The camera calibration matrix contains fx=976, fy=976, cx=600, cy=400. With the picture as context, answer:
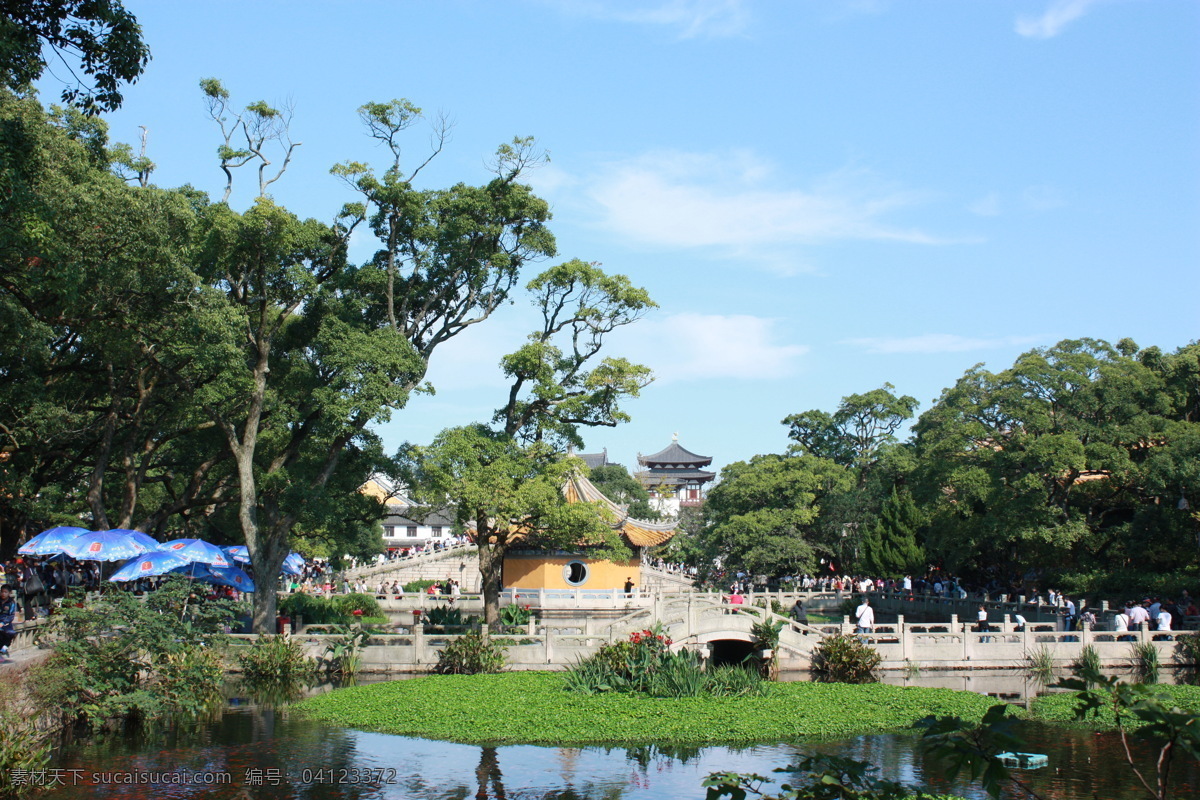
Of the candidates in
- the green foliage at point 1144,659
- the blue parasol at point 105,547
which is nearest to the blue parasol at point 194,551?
the blue parasol at point 105,547

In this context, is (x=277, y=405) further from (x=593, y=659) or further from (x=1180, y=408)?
(x=1180, y=408)

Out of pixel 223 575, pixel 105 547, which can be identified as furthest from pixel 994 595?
pixel 105 547

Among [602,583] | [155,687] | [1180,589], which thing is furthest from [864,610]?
[155,687]

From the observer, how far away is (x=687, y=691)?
17875 millimetres

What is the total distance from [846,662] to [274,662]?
39.2ft

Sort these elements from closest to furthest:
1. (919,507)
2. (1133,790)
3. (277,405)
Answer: (1133,790)
(277,405)
(919,507)

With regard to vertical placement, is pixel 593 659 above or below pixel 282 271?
below

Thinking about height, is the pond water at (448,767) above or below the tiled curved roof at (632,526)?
below

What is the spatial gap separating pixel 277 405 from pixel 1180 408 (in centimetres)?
2774

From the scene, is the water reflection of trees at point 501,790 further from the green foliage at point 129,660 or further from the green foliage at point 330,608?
the green foliage at point 330,608

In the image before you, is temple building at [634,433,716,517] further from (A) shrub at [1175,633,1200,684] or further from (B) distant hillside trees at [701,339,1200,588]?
(A) shrub at [1175,633,1200,684]

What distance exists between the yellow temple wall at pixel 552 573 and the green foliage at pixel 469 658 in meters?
11.6

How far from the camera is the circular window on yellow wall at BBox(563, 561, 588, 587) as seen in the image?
33.1 meters

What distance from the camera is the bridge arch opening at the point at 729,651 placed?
2445 centimetres
